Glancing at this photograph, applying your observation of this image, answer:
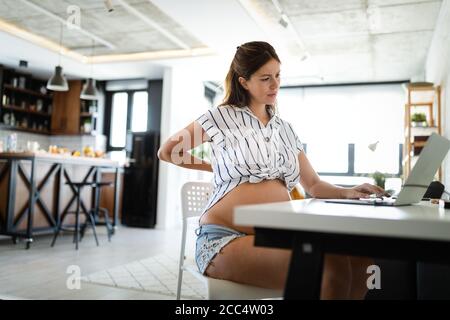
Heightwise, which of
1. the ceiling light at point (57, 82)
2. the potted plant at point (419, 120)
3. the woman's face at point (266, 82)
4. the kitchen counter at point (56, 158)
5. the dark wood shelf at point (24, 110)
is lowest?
the kitchen counter at point (56, 158)

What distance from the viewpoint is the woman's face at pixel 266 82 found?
55.6 inches

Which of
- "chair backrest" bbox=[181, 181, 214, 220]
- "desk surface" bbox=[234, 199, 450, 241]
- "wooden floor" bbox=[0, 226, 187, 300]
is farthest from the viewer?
"wooden floor" bbox=[0, 226, 187, 300]

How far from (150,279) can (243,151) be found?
2237mm

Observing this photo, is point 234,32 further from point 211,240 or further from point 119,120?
point 211,240

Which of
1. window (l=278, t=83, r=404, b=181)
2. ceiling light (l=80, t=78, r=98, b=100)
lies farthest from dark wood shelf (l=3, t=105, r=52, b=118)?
window (l=278, t=83, r=404, b=181)

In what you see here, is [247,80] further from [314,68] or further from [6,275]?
[314,68]

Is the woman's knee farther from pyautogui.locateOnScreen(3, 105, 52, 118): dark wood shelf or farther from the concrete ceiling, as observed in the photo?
pyautogui.locateOnScreen(3, 105, 52, 118): dark wood shelf

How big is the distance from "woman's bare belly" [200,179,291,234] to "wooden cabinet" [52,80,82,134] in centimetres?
722

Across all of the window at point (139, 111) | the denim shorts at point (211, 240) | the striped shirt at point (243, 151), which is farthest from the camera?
the window at point (139, 111)

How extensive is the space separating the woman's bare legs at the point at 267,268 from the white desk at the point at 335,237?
0.72 ft

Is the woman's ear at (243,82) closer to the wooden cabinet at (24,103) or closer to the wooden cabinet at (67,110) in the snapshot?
the wooden cabinet at (24,103)

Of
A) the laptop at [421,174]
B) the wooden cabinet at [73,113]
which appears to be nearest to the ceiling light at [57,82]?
the wooden cabinet at [73,113]

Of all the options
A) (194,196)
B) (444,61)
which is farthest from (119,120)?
(194,196)

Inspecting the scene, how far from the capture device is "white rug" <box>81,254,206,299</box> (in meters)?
2.96
